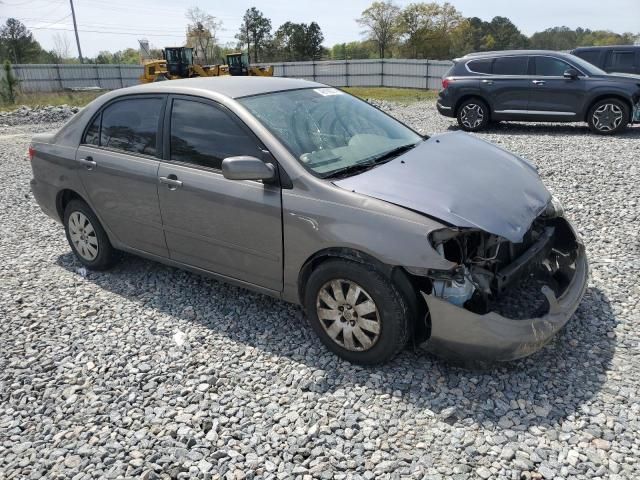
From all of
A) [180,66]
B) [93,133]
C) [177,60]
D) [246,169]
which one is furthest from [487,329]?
[177,60]

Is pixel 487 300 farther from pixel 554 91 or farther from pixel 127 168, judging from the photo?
pixel 554 91

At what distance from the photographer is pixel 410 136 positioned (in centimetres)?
432

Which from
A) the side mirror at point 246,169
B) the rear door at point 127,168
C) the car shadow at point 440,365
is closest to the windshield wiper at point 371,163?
the side mirror at point 246,169

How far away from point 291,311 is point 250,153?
1319mm

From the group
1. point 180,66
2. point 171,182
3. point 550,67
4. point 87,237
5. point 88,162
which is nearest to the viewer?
point 171,182

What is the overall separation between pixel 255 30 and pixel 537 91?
159 feet

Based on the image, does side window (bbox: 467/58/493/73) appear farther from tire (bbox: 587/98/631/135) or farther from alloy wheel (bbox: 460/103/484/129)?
tire (bbox: 587/98/631/135)

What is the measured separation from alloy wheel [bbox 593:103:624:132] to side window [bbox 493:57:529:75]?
185 centimetres

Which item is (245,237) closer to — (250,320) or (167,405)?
(250,320)

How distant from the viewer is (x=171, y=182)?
396cm

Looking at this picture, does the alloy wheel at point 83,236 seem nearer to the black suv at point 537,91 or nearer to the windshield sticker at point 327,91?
the windshield sticker at point 327,91

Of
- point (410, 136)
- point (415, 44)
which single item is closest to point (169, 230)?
point (410, 136)

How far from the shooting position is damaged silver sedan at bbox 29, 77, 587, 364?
3.01m

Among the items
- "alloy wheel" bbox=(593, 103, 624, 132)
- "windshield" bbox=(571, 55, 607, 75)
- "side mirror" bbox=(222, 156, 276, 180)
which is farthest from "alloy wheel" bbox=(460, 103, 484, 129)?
"side mirror" bbox=(222, 156, 276, 180)
